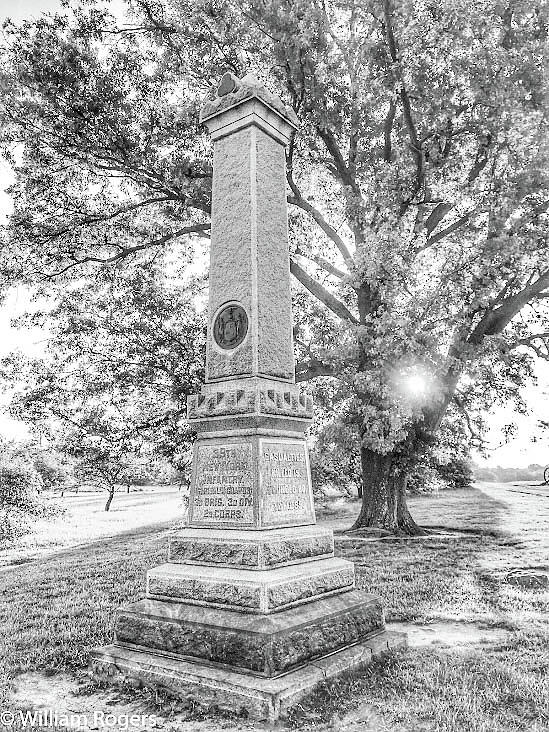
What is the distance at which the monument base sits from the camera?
3754 mm

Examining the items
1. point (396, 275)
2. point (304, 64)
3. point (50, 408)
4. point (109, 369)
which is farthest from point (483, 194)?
point (50, 408)

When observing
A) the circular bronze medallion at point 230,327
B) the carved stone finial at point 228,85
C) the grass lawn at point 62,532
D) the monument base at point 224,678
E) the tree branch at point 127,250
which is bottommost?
the grass lawn at point 62,532

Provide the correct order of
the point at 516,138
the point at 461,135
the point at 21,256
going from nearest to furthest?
1. the point at 516,138
2. the point at 461,135
3. the point at 21,256

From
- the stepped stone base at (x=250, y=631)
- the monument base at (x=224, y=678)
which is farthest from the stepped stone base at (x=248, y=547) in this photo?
the monument base at (x=224, y=678)

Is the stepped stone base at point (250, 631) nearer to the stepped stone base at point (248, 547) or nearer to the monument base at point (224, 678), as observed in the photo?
the monument base at point (224, 678)

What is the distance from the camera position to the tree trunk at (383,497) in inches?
580

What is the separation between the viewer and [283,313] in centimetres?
592

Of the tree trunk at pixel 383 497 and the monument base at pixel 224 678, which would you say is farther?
the tree trunk at pixel 383 497

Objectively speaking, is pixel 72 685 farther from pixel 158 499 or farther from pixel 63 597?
pixel 158 499

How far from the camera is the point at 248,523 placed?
4.89 meters

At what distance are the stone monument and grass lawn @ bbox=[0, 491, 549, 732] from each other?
35cm

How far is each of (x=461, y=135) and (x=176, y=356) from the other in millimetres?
9557

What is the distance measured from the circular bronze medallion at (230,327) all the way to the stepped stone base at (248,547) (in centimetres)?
184

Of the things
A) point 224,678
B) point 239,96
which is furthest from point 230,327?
point 224,678
